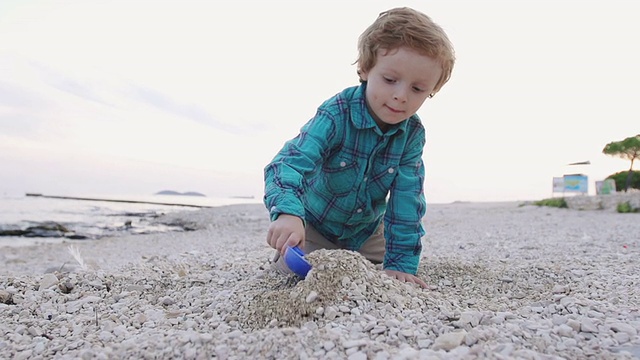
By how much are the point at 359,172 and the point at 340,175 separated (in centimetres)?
13

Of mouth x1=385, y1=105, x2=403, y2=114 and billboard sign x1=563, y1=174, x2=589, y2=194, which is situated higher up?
billboard sign x1=563, y1=174, x2=589, y2=194

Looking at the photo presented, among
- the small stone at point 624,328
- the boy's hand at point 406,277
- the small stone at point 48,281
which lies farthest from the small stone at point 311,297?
the small stone at point 48,281

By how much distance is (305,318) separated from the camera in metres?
2.19

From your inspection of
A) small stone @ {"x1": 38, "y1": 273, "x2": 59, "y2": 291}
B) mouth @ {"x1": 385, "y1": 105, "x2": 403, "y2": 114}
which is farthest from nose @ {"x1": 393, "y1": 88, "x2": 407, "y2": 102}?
small stone @ {"x1": 38, "y1": 273, "x2": 59, "y2": 291}

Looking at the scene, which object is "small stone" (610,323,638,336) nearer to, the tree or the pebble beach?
the pebble beach

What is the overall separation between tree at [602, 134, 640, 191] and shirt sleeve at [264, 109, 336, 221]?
16.3 m

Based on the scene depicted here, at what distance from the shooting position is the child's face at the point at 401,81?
2.92m

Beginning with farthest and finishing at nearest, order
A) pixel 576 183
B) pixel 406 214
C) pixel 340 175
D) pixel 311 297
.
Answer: pixel 576 183 < pixel 406 214 < pixel 340 175 < pixel 311 297

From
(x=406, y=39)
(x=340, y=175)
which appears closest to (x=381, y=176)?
(x=340, y=175)

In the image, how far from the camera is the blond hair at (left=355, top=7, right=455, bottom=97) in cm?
294

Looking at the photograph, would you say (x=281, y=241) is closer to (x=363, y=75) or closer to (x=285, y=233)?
(x=285, y=233)

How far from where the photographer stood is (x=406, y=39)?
2936 millimetres

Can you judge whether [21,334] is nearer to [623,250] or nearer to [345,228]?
[345,228]

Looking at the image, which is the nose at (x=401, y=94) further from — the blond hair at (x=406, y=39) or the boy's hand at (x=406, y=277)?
the boy's hand at (x=406, y=277)
